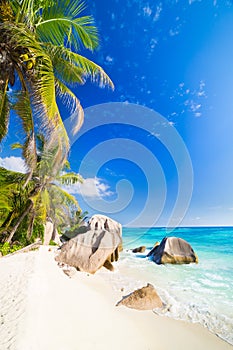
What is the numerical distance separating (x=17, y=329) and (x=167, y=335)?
2.49 m

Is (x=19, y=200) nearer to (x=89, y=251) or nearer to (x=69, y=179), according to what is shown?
(x=69, y=179)

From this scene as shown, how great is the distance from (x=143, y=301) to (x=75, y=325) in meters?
2.13

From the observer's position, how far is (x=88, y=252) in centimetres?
795

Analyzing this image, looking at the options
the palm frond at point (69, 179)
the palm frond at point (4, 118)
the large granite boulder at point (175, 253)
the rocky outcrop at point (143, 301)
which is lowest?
the large granite boulder at point (175, 253)

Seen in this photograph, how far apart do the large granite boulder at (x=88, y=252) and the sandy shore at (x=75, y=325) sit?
3.00 metres

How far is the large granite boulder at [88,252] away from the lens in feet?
24.8

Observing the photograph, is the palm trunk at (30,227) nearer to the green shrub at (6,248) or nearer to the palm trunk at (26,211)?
the palm trunk at (26,211)

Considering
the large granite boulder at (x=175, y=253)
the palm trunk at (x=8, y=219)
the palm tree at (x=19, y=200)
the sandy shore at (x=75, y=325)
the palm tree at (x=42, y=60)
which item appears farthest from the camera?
the large granite boulder at (x=175, y=253)

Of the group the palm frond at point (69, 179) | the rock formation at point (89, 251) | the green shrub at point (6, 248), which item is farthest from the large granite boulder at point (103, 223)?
the green shrub at point (6, 248)

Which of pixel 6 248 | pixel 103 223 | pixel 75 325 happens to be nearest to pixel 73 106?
pixel 75 325

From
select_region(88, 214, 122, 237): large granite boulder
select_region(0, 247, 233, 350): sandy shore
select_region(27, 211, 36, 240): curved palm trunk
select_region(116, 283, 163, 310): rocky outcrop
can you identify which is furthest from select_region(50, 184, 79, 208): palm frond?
select_region(116, 283, 163, 310): rocky outcrop

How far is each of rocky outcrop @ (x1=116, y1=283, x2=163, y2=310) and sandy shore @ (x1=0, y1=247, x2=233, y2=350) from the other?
0.17 meters

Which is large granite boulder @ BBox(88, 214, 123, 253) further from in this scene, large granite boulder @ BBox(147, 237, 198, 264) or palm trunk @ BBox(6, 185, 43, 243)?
palm trunk @ BBox(6, 185, 43, 243)

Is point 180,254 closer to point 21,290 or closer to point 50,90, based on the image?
point 21,290
